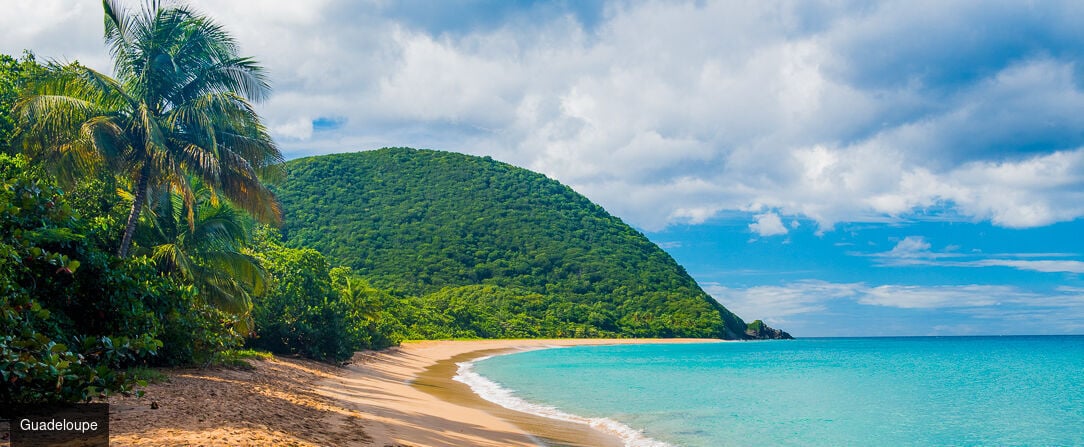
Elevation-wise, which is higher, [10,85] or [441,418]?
[10,85]

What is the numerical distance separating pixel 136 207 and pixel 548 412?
36.1 ft

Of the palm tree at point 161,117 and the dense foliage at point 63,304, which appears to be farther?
the palm tree at point 161,117

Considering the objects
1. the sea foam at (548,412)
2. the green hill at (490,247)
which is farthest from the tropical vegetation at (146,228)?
the green hill at (490,247)

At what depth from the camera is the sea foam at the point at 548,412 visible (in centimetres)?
1425

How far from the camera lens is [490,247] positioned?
9456cm

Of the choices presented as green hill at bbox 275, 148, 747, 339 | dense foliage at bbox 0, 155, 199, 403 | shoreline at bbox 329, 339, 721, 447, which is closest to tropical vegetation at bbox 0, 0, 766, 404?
dense foliage at bbox 0, 155, 199, 403

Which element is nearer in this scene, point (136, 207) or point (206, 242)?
point (136, 207)

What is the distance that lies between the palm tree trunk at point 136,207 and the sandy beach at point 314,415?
2.94 m

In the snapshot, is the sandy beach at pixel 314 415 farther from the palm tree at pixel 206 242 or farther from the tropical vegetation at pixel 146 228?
the palm tree at pixel 206 242

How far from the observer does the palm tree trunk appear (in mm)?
14758

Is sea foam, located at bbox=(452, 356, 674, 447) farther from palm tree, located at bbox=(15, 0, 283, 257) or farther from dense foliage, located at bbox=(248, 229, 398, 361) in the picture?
palm tree, located at bbox=(15, 0, 283, 257)

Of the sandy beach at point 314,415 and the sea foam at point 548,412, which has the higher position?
the sandy beach at point 314,415

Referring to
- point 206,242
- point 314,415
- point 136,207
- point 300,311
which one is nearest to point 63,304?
point 314,415

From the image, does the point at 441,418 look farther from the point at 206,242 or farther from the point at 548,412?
the point at 206,242
